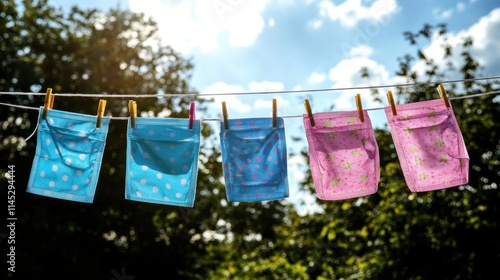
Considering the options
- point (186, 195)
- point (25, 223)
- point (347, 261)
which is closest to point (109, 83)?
point (25, 223)

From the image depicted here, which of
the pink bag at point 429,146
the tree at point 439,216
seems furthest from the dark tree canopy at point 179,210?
the pink bag at point 429,146

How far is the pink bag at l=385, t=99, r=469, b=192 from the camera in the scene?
3080mm

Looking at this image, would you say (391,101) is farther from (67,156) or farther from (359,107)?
(67,156)

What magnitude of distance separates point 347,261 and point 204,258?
646 centimetres

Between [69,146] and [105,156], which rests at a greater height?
[105,156]

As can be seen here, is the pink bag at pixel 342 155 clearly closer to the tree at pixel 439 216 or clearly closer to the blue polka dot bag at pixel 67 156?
the blue polka dot bag at pixel 67 156

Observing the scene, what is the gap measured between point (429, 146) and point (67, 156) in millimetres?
2365

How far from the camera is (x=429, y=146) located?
3119 mm

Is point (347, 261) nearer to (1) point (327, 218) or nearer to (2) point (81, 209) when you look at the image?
(1) point (327, 218)

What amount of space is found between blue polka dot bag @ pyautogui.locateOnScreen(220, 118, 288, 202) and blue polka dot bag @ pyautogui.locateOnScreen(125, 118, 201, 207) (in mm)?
229

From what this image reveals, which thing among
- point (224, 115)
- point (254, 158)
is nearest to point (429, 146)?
point (254, 158)

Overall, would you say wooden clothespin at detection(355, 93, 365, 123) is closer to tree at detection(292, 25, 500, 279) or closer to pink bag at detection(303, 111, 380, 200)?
pink bag at detection(303, 111, 380, 200)

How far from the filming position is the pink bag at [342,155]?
10.2 ft

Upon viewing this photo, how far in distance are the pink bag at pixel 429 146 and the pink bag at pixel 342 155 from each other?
199mm
